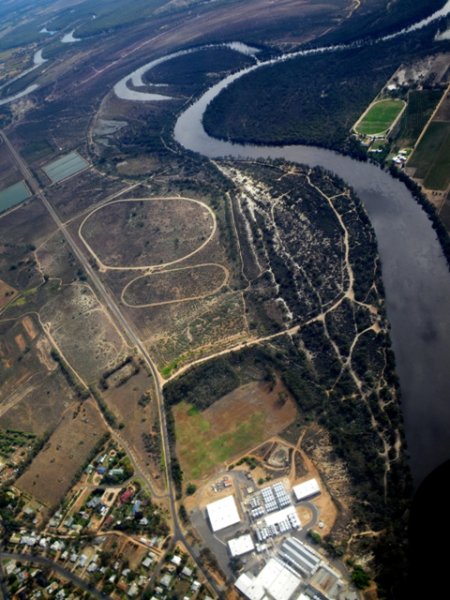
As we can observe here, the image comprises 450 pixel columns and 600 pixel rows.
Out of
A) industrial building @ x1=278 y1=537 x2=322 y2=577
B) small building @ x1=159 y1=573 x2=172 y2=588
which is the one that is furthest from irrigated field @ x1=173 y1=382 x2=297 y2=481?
industrial building @ x1=278 y1=537 x2=322 y2=577

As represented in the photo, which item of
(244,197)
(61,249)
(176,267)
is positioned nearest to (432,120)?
(244,197)

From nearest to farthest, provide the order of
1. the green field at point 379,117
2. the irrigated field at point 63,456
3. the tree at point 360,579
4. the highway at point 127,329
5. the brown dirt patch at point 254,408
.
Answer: the tree at point 360,579 → the highway at point 127,329 → the brown dirt patch at point 254,408 → the irrigated field at point 63,456 → the green field at point 379,117

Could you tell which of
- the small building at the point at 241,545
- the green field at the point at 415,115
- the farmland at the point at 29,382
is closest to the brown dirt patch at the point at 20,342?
the farmland at the point at 29,382

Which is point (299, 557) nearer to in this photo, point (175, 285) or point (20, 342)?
point (175, 285)

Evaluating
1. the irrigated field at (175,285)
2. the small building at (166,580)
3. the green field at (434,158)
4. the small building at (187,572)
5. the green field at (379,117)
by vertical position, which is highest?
the green field at (379,117)

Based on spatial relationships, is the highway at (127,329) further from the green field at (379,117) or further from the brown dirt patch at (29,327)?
the green field at (379,117)

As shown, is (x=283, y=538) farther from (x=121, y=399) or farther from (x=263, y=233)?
(x=263, y=233)

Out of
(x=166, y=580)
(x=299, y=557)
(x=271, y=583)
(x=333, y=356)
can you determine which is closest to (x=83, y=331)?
(x=333, y=356)
